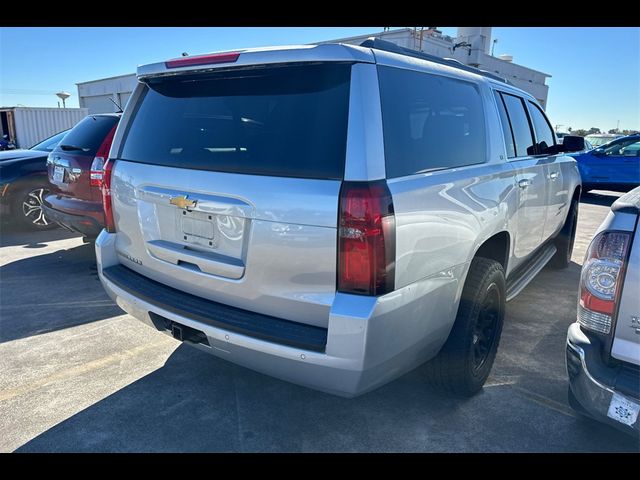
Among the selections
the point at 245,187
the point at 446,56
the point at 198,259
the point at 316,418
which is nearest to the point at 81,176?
the point at 198,259

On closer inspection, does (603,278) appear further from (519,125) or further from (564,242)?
(564,242)

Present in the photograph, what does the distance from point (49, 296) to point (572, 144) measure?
543cm

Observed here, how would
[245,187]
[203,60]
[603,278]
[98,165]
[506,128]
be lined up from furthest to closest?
[98,165] < [506,128] < [203,60] < [245,187] < [603,278]

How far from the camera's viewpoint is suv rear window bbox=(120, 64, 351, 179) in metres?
2.12

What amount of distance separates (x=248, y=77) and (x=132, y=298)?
1.42 m

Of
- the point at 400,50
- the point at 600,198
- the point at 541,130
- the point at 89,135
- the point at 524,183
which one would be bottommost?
the point at 600,198

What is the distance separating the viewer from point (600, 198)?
1265 centimetres

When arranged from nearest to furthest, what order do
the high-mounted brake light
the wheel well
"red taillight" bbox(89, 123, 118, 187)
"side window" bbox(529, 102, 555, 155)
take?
the high-mounted brake light → the wheel well → "side window" bbox(529, 102, 555, 155) → "red taillight" bbox(89, 123, 118, 187)

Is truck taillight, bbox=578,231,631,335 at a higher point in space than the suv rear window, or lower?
lower

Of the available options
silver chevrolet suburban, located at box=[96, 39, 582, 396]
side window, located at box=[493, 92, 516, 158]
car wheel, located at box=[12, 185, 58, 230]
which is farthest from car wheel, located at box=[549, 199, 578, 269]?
car wheel, located at box=[12, 185, 58, 230]

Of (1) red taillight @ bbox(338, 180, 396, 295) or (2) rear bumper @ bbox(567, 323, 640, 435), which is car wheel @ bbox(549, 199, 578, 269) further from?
(1) red taillight @ bbox(338, 180, 396, 295)

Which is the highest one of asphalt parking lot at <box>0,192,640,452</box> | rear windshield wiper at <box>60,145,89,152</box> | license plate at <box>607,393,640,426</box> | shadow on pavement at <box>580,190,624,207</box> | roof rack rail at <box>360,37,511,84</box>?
roof rack rail at <box>360,37,511,84</box>

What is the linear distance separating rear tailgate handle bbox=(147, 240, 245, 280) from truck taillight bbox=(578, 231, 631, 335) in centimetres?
162

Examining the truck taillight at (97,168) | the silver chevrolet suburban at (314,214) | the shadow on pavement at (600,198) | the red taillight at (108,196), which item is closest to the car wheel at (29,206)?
the truck taillight at (97,168)
